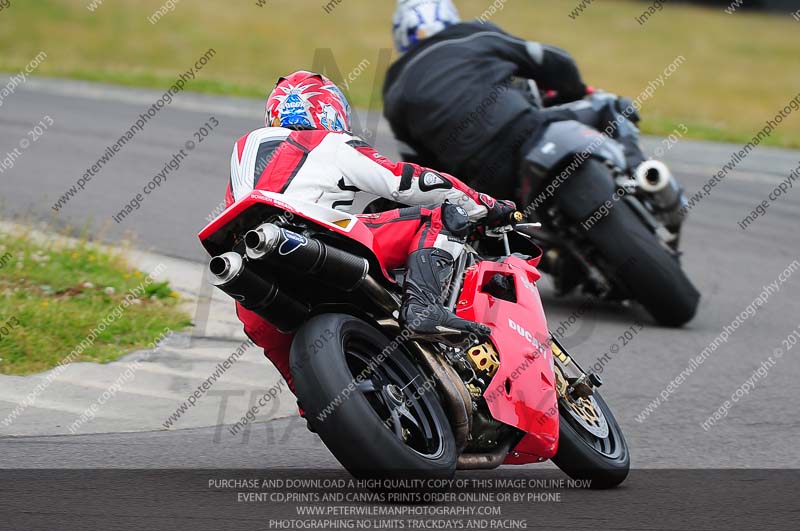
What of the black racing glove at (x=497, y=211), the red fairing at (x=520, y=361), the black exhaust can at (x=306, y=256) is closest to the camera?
the black exhaust can at (x=306, y=256)

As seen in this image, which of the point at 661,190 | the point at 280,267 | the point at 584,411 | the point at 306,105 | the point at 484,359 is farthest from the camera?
the point at 661,190

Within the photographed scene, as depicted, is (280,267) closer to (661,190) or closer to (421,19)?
(421,19)

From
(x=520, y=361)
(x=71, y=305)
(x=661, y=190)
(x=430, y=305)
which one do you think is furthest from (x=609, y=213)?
(x=430, y=305)

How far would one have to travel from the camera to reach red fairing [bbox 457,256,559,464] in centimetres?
453

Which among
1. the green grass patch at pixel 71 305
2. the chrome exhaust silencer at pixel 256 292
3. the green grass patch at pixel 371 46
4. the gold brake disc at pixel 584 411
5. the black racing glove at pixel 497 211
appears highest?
the black racing glove at pixel 497 211

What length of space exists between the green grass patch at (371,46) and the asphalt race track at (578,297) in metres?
2.50

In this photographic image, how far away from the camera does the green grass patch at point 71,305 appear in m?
6.23

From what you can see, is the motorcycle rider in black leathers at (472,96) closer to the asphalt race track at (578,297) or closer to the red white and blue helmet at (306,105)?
the asphalt race track at (578,297)

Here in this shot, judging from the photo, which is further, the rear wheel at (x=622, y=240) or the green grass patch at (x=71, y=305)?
the rear wheel at (x=622, y=240)

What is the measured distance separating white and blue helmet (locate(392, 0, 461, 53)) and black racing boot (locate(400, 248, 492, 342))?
11.8 ft

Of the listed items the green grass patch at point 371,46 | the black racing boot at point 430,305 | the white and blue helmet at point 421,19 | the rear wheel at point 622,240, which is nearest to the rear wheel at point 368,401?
the black racing boot at point 430,305

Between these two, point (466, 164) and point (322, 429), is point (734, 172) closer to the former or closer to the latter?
point (466, 164)

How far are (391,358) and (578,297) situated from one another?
4.47 meters

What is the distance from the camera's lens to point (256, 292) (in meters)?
4.23
